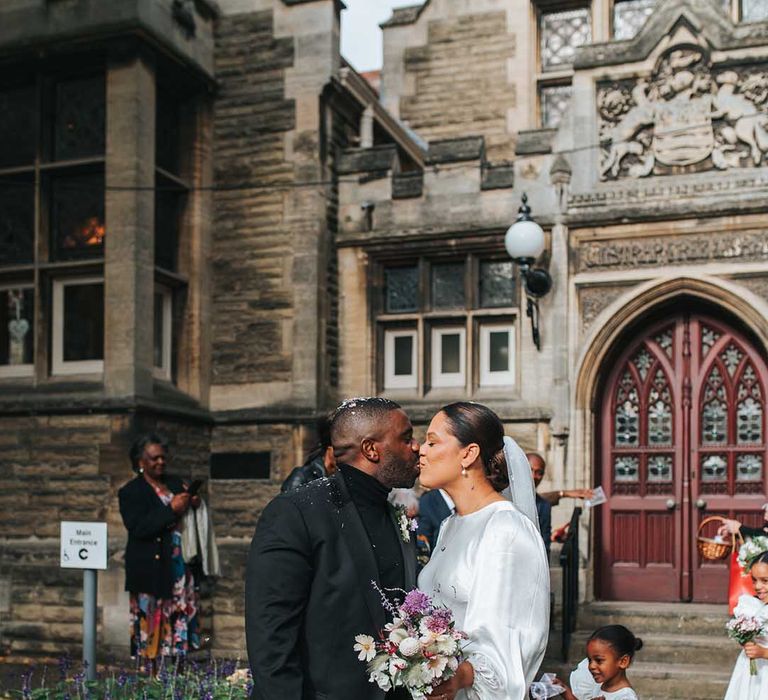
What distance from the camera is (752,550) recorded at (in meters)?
6.65

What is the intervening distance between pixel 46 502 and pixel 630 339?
5338mm

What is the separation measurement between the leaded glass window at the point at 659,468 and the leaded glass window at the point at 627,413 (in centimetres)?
22

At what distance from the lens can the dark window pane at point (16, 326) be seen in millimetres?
10500

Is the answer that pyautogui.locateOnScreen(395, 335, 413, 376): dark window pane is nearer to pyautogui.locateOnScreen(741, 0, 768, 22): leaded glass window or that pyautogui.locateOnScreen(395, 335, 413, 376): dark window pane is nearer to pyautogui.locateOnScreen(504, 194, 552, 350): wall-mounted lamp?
pyautogui.locateOnScreen(504, 194, 552, 350): wall-mounted lamp

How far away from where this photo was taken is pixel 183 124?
36.6 ft

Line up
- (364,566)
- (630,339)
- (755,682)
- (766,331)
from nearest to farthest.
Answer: (364,566) → (755,682) → (766,331) → (630,339)

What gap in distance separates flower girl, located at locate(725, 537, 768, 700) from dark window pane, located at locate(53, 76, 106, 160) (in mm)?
6870

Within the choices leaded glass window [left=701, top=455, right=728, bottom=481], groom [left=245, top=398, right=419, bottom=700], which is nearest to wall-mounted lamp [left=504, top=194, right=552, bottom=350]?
leaded glass window [left=701, top=455, right=728, bottom=481]

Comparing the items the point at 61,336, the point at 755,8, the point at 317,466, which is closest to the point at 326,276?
the point at 61,336

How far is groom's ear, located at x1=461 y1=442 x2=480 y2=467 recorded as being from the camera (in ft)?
10.9

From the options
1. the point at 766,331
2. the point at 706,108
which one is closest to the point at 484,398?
the point at 766,331

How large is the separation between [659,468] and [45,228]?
19.4 feet

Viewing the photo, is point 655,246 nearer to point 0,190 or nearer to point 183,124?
point 183,124

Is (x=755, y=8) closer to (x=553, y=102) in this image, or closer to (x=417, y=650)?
(x=553, y=102)
